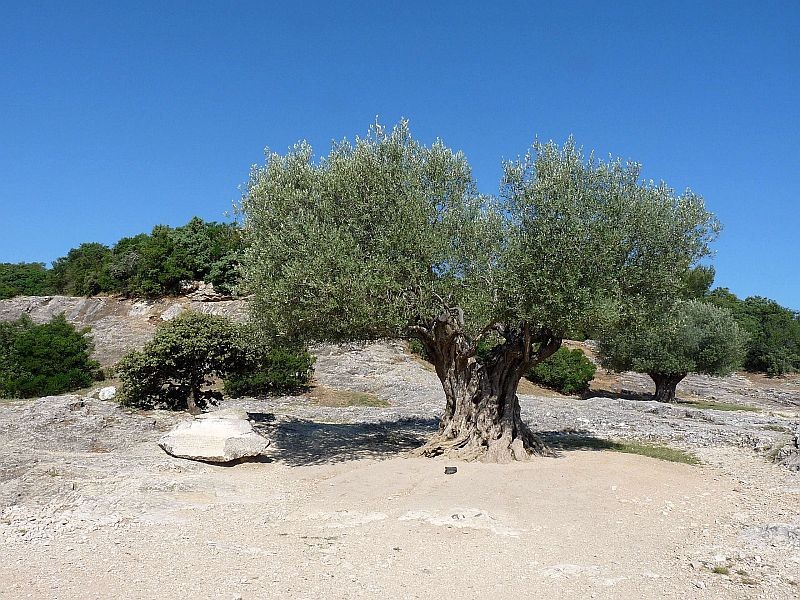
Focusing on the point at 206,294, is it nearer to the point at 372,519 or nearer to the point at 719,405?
the point at 719,405

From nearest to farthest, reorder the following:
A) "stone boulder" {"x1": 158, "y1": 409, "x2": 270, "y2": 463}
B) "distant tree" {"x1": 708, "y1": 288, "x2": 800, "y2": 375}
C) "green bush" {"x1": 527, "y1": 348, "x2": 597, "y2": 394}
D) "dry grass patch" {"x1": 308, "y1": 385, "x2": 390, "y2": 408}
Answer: "stone boulder" {"x1": 158, "y1": 409, "x2": 270, "y2": 463}
"dry grass patch" {"x1": 308, "y1": 385, "x2": 390, "y2": 408}
"green bush" {"x1": 527, "y1": 348, "x2": 597, "y2": 394}
"distant tree" {"x1": 708, "y1": 288, "x2": 800, "y2": 375}

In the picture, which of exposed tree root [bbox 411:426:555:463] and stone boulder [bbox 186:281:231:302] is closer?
exposed tree root [bbox 411:426:555:463]

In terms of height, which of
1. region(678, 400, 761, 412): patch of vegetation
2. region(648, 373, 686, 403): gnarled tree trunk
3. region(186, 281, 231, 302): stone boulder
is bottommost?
region(678, 400, 761, 412): patch of vegetation

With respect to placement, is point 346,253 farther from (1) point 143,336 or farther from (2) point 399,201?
(1) point 143,336

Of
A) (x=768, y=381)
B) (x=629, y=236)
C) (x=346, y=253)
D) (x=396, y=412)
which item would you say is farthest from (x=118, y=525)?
(x=768, y=381)

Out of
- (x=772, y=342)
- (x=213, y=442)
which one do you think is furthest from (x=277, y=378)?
(x=772, y=342)

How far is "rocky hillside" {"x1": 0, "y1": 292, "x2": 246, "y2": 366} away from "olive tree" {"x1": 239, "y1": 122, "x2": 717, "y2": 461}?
82.8 feet

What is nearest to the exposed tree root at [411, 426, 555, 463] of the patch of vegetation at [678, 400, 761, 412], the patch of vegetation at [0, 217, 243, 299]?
the patch of vegetation at [678, 400, 761, 412]

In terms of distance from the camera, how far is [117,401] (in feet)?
75.2

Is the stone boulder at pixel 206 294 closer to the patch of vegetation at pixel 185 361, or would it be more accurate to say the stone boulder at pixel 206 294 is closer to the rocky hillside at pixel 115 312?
the rocky hillside at pixel 115 312

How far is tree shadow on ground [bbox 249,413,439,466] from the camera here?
16.6 metres

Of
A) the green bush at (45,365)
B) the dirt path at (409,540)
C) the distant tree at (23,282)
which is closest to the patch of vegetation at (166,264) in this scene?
the distant tree at (23,282)

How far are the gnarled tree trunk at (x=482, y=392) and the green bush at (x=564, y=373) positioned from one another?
23693mm

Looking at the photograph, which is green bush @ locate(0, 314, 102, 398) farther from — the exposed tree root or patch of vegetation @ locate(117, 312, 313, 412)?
the exposed tree root
